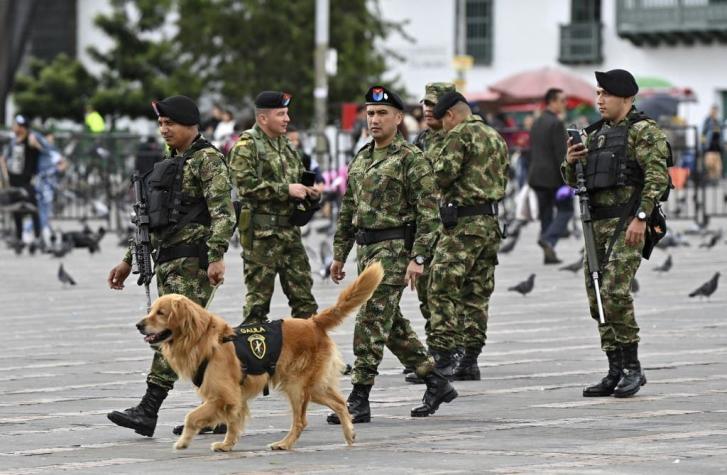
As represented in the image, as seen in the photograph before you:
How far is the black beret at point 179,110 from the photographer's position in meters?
9.91

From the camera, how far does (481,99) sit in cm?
4184

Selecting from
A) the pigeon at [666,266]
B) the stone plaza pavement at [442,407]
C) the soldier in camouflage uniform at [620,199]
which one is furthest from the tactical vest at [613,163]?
the pigeon at [666,266]

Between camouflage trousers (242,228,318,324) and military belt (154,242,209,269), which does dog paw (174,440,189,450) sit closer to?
military belt (154,242,209,269)

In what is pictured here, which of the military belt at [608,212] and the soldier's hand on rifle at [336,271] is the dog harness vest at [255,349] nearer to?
the soldier's hand on rifle at [336,271]

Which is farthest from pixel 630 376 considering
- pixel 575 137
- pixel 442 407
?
pixel 575 137

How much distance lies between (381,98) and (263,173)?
1744mm

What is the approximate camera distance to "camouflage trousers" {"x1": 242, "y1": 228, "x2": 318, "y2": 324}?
11805 mm

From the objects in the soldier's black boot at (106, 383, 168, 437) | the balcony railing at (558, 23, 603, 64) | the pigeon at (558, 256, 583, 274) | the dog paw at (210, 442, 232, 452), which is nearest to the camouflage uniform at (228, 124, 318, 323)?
the soldier's black boot at (106, 383, 168, 437)

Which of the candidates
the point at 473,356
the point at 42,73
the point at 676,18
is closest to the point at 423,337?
the point at 473,356

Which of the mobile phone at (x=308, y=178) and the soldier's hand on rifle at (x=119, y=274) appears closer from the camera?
the soldier's hand on rifle at (x=119, y=274)

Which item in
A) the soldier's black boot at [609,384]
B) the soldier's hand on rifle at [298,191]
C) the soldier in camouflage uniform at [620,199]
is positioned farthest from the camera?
the soldier's hand on rifle at [298,191]

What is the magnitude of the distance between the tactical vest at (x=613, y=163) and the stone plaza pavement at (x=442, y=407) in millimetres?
1318

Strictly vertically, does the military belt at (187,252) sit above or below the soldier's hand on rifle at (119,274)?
above

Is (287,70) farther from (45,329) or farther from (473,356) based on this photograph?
(473,356)
